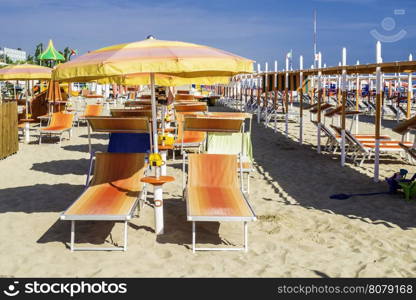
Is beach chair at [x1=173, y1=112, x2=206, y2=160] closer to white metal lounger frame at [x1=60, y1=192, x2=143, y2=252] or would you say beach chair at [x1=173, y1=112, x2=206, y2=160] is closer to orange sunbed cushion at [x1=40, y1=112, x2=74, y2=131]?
orange sunbed cushion at [x1=40, y1=112, x2=74, y2=131]

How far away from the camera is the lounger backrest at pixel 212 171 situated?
6.05 metres

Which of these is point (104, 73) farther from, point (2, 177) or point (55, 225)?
point (2, 177)

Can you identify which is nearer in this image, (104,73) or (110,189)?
(104,73)

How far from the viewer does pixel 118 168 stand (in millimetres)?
6129

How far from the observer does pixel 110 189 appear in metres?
5.80

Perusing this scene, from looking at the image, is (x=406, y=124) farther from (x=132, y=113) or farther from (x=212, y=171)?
(x=132, y=113)

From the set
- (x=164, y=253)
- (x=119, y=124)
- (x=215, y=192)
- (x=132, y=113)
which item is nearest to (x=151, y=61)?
(x=164, y=253)

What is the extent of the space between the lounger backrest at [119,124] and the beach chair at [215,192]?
28.3 inches

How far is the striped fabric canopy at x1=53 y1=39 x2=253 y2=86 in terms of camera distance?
171 inches

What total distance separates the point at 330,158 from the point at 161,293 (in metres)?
7.56

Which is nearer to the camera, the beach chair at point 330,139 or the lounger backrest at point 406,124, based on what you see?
the lounger backrest at point 406,124

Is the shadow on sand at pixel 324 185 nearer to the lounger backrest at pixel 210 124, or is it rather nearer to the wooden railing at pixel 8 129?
the lounger backrest at pixel 210 124

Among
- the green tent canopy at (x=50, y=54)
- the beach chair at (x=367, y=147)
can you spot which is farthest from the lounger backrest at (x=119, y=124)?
the green tent canopy at (x=50, y=54)

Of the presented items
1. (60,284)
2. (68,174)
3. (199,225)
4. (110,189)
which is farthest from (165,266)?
(68,174)
